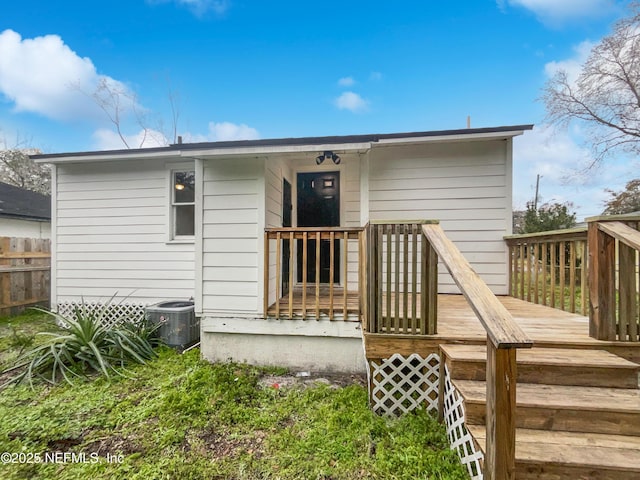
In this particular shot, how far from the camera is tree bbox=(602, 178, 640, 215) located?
12.2 metres

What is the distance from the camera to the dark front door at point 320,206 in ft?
16.1

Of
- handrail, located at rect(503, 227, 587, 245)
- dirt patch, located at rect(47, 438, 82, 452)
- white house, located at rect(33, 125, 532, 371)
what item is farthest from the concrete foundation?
handrail, located at rect(503, 227, 587, 245)

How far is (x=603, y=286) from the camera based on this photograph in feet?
7.52

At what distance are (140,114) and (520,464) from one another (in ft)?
47.1

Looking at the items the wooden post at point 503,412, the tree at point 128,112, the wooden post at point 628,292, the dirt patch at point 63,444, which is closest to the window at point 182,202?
the dirt patch at point 63,444

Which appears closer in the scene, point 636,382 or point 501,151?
point 636,382

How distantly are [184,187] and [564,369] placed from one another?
5.77 metres

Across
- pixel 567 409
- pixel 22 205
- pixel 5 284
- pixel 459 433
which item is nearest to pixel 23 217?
pixel 22 205

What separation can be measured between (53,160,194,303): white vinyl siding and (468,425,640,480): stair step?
496cm

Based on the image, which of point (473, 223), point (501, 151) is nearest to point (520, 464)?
point (473, 223)

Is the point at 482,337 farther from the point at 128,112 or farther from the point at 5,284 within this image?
the point at 128,112

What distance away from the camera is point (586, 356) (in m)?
2.12

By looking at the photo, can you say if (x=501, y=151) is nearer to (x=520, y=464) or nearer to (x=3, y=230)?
(x=520, y=464)

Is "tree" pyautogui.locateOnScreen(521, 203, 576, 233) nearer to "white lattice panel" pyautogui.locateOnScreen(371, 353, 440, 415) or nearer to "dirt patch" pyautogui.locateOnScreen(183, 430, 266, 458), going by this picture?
"white lattice panel" pyautogui.locateOnScreen(371, 353, 440, 415)
